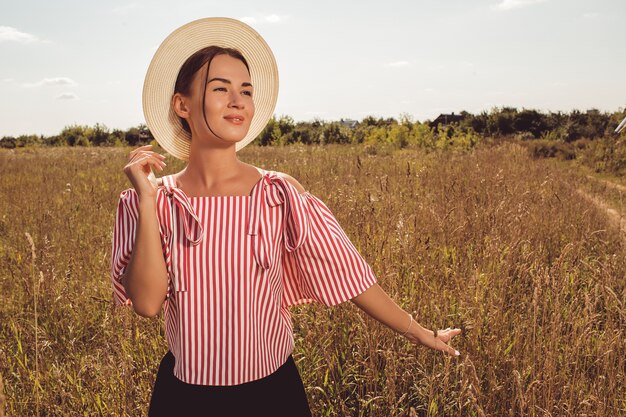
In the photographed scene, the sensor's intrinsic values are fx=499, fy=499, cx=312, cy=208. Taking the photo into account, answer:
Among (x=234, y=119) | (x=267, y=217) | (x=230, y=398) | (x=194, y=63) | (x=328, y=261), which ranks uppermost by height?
(x=194, y=63)

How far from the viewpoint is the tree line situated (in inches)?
682

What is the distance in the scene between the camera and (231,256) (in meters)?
1.27

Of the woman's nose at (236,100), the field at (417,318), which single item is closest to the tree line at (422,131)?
the field at (417,318)

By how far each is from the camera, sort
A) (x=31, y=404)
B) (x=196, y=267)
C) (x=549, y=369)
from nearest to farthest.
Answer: (x=196, y=267)
(x=549, y=369)
(x=31, y=404)

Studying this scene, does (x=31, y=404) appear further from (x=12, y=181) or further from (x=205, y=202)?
→ (x=12, y=181)

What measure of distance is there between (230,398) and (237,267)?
0.33 meters

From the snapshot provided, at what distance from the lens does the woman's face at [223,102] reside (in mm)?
1361

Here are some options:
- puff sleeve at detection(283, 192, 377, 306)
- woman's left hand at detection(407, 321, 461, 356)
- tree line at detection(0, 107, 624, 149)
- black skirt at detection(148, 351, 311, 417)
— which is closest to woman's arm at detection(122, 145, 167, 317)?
black skirt at detection(148, 351, 311, 417)

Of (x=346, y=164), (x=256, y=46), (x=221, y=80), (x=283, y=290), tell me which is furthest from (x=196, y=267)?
(x=346, y=164)

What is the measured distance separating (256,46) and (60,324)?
7.88 feet

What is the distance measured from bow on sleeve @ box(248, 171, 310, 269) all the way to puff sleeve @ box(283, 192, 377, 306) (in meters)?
0.03

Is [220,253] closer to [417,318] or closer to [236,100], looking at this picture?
[236,100]

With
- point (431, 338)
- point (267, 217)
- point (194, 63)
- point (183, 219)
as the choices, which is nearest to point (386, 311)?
point (431, 338)

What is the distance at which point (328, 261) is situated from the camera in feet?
4.50
